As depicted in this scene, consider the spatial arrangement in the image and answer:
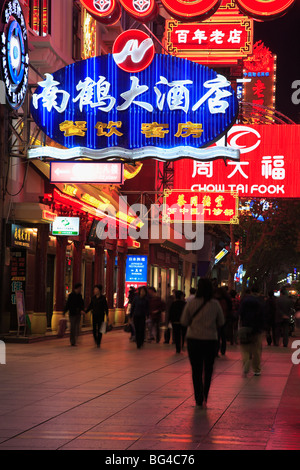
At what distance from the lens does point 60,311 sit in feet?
95.1

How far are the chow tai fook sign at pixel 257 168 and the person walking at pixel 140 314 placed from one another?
5204mm

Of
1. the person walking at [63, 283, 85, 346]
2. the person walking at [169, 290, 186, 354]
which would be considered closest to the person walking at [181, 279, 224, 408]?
the person walking at [169, 290, 186, 354]

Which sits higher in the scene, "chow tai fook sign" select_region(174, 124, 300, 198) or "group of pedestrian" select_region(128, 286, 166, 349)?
"chow tai fook sign" select_region(174, 124, 300, 198)

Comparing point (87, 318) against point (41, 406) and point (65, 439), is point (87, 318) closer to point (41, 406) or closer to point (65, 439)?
point (41, 406)

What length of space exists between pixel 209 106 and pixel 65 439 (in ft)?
49.6

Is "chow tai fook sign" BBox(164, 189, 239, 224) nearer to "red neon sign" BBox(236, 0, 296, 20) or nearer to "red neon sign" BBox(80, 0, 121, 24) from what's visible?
"red neon sign" BBox(80, 0, 121, 24)

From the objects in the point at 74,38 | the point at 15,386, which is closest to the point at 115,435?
the point at 15,386

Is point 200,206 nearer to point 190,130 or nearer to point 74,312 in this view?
point 190,130

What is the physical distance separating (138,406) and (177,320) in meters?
11.3

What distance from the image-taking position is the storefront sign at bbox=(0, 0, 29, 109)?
894 inches

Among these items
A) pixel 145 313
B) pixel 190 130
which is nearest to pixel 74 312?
pixel 145 313

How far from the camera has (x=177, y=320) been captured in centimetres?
2311

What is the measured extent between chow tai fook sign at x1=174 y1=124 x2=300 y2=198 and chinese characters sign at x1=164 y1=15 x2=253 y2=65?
245 cm

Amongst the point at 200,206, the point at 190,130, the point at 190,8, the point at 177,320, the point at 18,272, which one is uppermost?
the point at 190,8
